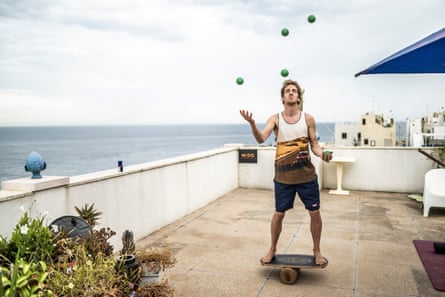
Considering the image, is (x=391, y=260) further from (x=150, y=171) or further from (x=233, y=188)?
(x=233, y=188)

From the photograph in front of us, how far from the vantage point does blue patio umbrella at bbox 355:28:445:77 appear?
280 centimetres

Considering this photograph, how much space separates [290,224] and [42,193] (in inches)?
135

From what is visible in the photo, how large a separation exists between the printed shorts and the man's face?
2.51ft

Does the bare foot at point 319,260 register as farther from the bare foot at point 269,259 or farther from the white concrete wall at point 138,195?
the white concrete wall at point 138,195

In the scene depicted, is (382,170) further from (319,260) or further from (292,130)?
(292,130)

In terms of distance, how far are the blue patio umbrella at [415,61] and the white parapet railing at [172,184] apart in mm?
2975

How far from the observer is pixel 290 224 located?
18.3 feet

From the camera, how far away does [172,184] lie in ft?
19.0

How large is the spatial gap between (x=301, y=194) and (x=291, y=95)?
935 mm

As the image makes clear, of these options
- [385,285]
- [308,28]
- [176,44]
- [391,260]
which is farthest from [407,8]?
[176,44]

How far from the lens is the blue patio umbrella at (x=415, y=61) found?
2.80m

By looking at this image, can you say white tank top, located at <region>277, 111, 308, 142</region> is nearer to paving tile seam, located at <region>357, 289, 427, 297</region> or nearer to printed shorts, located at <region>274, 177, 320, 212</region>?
printed shorts, located at <region>274, 177, 320, 212</region>

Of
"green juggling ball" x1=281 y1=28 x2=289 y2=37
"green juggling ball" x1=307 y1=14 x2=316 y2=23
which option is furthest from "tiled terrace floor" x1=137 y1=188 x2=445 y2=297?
"green juggling ball" x1=307 y1=14 x2=316 y2=23

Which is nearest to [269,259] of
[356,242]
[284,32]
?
[356,242]
